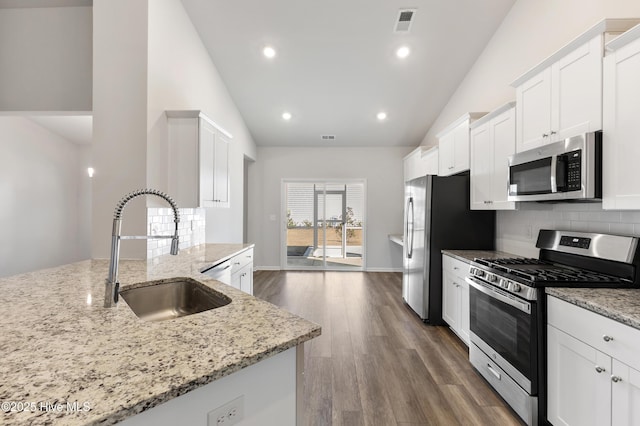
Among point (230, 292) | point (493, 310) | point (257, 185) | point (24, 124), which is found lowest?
point (493, 310)

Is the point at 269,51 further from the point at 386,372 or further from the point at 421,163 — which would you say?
the point at 386,372

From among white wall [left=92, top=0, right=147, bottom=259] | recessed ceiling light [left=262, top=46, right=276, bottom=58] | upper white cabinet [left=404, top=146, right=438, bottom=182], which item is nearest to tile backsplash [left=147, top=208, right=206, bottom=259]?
white wall [left=92, top=0, right=147, bottom=259]

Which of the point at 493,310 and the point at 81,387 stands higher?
the point at 81,387

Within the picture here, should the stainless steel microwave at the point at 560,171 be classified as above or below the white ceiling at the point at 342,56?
below

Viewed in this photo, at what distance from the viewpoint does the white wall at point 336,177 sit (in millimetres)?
6570

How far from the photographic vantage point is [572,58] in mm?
2027

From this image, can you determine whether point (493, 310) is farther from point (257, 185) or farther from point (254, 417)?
point (257, 185)

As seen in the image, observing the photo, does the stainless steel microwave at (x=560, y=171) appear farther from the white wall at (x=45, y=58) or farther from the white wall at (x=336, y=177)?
the white wall at (x=45, y=58)

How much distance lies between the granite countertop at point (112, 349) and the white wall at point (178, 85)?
1688 millimetres

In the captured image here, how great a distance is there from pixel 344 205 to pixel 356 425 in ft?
16.3

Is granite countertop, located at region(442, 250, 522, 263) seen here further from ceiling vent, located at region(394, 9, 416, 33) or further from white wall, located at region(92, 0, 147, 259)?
white wall, located at region(92, 0, 147, 259)

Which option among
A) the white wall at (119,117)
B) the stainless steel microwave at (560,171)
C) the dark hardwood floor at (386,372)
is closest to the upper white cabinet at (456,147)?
the stainless steel microwave at (560,171)

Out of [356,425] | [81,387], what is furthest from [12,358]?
[356,425]

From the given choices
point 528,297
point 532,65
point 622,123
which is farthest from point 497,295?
point 532,65
